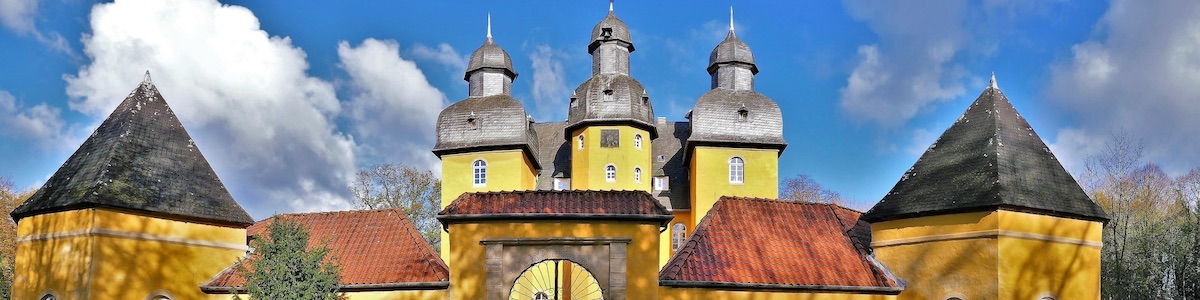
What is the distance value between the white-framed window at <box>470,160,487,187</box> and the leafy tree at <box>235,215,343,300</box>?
1581cm

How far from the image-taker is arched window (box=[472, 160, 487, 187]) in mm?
33000

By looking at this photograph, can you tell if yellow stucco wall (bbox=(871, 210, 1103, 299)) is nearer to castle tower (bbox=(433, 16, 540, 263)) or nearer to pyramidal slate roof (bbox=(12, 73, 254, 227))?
pyramidal slate roof (bbox=(12, 73, 254, 227))

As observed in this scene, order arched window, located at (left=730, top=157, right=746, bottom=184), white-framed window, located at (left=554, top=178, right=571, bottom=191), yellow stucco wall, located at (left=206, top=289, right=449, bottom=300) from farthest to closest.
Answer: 1. white-framed window, located at (left=554, top=178, right=571, bottom=191)
2. arched window, located at (left=730, top=157, right=746, bottom=184)
3. yellow stucco wall, located at (left=206, top=289, right=449, bottom=300)

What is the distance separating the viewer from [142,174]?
18.7m

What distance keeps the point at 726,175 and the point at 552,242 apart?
16.8 meters

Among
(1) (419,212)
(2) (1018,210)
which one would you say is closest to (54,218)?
(2) (1018,210)

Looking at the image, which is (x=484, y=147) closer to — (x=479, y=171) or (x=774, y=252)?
(x=479, y=171)

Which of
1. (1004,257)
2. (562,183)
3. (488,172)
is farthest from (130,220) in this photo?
(562,183)

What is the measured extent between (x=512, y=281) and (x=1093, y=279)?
10.00 m

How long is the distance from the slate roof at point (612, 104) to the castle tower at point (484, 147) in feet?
6.07

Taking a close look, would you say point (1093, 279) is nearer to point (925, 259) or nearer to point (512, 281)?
point (925, 259)

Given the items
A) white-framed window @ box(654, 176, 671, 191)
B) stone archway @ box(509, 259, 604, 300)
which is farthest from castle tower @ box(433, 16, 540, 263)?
stone archway @ box(509, 259, 604, 300)

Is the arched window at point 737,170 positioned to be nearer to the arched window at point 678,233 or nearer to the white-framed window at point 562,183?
the arched window at point 678,233

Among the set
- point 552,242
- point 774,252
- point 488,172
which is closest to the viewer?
point 552,242
